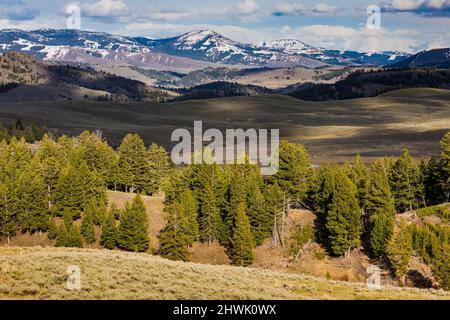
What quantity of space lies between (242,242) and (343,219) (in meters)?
13.8

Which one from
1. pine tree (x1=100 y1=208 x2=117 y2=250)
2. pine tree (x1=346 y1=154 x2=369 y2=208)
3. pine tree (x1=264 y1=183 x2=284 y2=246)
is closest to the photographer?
pine tree (x1=100 y1=208 x2=117 y2=250)

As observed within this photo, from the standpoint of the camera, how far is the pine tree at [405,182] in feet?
279

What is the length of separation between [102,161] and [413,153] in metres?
115

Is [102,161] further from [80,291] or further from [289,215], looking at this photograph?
[80,291]

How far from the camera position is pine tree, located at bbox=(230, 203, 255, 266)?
2879 inches

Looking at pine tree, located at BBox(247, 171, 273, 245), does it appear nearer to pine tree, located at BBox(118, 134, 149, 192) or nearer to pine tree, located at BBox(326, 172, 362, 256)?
pine tree, located at BBox(326, 172, 362, 256)

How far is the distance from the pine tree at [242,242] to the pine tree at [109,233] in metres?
16.5

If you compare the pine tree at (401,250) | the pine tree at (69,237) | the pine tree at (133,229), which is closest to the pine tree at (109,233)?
the pine tree at (133,229)

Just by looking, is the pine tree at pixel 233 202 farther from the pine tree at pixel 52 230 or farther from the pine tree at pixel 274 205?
the pine tree at pixel 52 230

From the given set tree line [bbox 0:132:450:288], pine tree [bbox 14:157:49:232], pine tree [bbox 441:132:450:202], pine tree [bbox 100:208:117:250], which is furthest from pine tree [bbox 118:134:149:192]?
pine tree [bbox 441:132:450:202]

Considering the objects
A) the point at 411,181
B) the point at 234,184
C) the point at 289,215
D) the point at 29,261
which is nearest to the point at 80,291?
the point at 29,261

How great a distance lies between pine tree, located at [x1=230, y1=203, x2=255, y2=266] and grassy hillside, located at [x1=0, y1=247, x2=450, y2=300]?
2879 centimetres

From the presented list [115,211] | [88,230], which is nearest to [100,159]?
[115,211]

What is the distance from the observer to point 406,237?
219 ft
